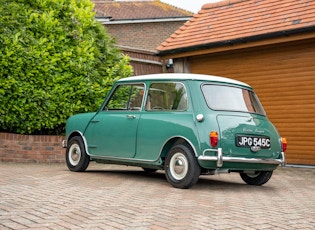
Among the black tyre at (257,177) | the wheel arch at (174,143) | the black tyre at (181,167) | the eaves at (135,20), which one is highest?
the eaves at (135,20)

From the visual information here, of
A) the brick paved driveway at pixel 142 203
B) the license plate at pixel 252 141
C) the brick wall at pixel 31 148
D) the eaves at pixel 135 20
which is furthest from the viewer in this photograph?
the eaves at pixel 135 20

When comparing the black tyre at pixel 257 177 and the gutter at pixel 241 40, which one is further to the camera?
the gutter at pixel 241 40

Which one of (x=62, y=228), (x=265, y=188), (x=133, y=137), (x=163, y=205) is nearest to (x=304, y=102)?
(x=265, y=188)

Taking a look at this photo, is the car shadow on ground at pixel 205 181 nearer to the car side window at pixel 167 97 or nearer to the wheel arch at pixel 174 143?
the wheel arch at pixel 174 143

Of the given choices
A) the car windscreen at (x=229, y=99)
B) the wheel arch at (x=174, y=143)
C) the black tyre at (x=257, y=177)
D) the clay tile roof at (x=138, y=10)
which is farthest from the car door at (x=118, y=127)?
the clay tile roof at (x=138, y=10)

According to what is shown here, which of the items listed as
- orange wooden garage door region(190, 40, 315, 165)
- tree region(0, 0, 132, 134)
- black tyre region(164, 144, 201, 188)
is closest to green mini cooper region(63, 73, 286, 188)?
black tyre region(164, 144, 201, 188)

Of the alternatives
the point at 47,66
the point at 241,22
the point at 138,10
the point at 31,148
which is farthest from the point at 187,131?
the point at 138,10

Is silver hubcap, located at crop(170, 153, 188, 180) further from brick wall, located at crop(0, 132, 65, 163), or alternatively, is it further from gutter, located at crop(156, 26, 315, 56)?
gutter, located at crop(156, 26, 315, 56)

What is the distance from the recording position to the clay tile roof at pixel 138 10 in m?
33.6

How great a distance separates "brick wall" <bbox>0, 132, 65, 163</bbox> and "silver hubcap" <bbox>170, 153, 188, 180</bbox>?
4.97 meters

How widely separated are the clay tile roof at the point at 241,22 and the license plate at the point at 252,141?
514 cm

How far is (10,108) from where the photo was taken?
11922 millimetres

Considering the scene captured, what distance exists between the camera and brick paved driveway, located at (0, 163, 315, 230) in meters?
5.23

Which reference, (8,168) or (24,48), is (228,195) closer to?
(8,168)
